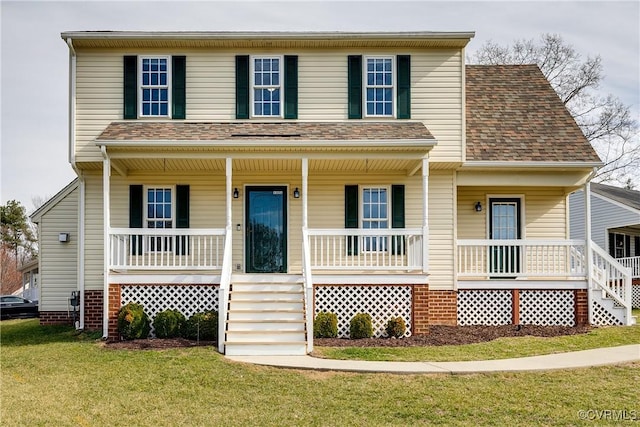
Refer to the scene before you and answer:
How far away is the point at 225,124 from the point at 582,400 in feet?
31.8

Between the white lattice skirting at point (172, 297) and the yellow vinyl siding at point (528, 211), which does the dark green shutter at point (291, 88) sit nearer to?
the white lattice skirting at point (172, 297)

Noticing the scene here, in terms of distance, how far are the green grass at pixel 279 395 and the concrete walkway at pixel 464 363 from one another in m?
0.20

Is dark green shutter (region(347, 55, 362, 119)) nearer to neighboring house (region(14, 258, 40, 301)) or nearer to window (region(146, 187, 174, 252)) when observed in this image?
window (region(146, 187, 174, 252))

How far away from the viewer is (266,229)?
601 inches

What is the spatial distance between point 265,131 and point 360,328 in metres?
4.82

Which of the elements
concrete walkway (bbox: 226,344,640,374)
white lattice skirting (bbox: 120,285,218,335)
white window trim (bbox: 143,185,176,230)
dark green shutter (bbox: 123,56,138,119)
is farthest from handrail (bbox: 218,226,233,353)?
dark green shutter (bbox: 123,56,138,119)

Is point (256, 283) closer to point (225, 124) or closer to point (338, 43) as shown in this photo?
point (225, 124)

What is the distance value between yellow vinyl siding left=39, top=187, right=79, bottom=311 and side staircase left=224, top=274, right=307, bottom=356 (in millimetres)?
5754

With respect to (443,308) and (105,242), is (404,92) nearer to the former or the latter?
(443,308)

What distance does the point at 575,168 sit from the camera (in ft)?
49.7

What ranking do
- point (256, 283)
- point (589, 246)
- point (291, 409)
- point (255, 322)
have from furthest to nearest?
point (589, 246) → point (256, 283) → point (255, 322) → point (291, 409)

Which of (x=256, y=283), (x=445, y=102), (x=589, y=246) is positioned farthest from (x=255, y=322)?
(x=589, y=246)

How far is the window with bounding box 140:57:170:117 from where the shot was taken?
15.0 m

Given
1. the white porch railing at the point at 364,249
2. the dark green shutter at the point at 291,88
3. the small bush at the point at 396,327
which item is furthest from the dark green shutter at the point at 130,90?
the small bush at the point at 396,327
